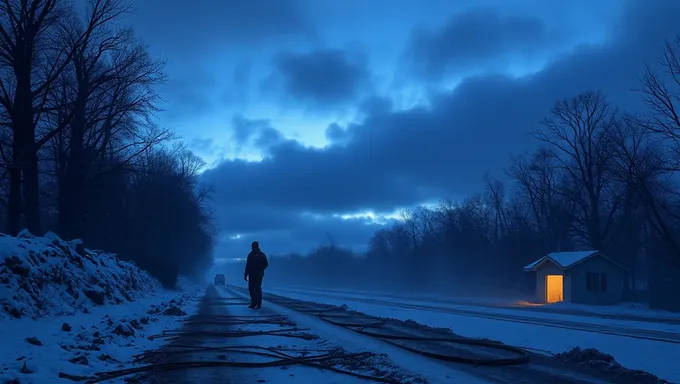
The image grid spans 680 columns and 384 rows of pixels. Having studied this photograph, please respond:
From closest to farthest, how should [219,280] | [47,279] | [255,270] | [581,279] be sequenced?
1. [47,279]
2. [255,270]
3. [581,279]
4. [219,280]

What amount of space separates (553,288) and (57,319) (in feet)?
134

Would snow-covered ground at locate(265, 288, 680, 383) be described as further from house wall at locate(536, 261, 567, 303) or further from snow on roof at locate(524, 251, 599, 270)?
house wall at locate(536, 261, 567, 303)

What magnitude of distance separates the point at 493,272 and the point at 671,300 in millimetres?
27070

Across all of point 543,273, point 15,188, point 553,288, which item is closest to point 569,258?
point 543,273

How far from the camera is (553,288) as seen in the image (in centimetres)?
4422

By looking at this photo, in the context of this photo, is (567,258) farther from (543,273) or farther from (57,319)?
(57,319)

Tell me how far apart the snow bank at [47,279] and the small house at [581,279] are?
32.9 metres

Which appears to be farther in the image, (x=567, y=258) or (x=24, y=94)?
(x=567, y=258)

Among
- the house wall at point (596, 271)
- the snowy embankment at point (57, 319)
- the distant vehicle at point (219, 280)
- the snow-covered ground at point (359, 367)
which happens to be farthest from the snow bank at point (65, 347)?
the distant vehicle at point (219, 280)

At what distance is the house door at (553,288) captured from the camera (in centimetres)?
4366

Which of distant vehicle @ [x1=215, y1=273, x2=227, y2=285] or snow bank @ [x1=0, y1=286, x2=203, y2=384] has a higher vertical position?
snow bank @ [x1=0, y1=286, x2=203, y2=384]

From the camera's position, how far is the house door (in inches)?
1719

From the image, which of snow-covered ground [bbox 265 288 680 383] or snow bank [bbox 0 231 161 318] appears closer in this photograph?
snow bank [bbox 0 231 161 318]

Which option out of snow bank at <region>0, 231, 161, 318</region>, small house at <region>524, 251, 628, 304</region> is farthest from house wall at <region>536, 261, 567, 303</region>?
snow bank at <region>0, 231, 161, 318</region>
